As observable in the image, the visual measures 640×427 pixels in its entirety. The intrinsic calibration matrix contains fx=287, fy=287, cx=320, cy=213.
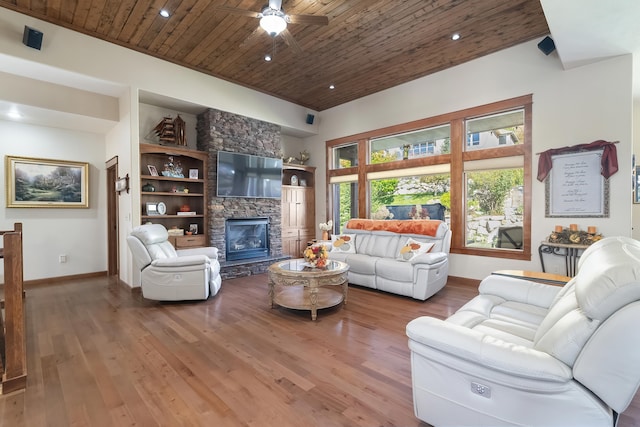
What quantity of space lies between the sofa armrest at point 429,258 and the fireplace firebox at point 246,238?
3406mm

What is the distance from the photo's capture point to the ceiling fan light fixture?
2955 mm

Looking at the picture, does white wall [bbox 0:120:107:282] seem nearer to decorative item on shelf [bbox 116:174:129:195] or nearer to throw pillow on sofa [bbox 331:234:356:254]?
decorative item on shelf [bbox 116:174:129:195]

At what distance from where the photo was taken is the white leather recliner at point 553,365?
3.61 feet

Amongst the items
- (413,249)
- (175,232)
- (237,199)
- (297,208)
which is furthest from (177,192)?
(413,249)

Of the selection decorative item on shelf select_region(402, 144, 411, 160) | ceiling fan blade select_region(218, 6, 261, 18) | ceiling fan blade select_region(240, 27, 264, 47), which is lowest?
decorative item on shelf select_region(402, 144, 411, 160)

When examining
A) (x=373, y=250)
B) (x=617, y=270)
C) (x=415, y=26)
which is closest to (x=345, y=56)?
(x=415, y=26)

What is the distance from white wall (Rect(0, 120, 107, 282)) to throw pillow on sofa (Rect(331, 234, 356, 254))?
14.5ft

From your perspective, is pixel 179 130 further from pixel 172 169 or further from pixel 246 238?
pixel 246 238

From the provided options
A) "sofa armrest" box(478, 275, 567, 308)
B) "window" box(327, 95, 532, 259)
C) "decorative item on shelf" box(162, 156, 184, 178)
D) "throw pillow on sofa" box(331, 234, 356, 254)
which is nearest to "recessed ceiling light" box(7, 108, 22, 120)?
"decorative item on shelf" box(162, 156, 184, 178)

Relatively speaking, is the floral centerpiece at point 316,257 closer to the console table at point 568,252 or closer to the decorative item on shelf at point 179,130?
the console table at point 568,252

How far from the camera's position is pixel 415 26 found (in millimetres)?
3820

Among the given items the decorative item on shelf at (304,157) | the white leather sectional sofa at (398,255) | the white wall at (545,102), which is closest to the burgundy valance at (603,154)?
the white wall at (545,102)

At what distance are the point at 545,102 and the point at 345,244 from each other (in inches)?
144

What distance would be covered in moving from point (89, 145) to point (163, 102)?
5.69 feet
